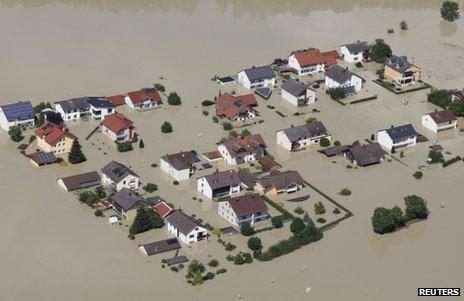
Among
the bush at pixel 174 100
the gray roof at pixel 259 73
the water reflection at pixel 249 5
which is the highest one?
the gray roof at pixel 259 73

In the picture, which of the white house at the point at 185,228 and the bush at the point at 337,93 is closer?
the white house at the point at 185,228

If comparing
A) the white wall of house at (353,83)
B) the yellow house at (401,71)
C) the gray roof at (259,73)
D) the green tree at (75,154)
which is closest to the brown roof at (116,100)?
the green tree at (75,154)

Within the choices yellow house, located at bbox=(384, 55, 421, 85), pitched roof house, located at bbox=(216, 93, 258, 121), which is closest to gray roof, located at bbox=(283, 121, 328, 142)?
pitched roof house, located at bbox=(216, 93, 258, 121)

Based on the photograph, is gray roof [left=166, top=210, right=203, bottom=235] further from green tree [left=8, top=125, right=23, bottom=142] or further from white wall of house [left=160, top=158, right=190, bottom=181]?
green tree [left=8, top=125, right=23, bottom=142]

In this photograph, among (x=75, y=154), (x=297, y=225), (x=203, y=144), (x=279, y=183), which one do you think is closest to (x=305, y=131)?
(x=203, y=144)

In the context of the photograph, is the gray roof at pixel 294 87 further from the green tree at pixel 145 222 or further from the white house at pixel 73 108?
the green tree at pixel 145 222

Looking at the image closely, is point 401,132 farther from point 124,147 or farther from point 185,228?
point 185,228
